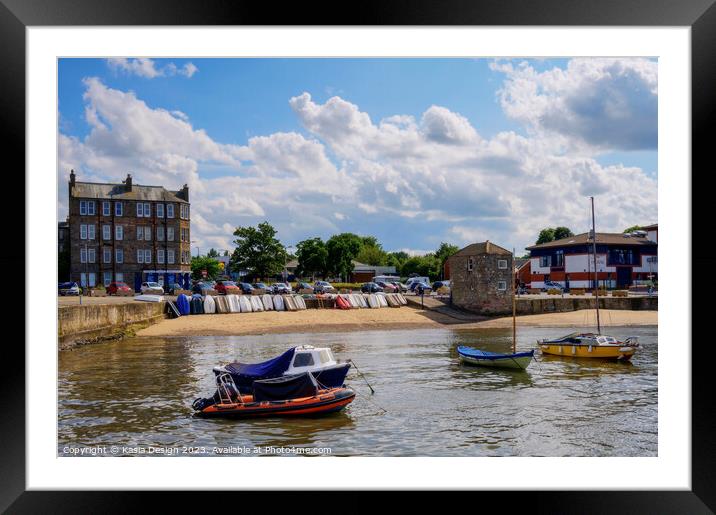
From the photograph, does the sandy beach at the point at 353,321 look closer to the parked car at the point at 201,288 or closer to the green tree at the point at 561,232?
the parked car at the point at 201,288

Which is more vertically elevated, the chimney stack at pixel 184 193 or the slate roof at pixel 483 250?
the chimney stack at pixel 184 193

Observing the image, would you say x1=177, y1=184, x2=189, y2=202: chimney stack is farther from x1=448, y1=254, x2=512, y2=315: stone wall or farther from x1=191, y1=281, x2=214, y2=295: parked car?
x1=448, y1=254, x2=512, y2=315: stone wall

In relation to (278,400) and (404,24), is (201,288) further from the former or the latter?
(404,24)

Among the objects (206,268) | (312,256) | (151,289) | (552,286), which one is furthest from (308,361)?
(206,268)

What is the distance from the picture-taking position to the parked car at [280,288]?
39375 millimetres

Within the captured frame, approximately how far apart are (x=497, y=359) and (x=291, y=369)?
9.05 metres

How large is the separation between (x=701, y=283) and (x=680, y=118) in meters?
2.26

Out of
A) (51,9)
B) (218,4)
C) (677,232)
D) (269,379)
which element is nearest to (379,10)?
(218,4)

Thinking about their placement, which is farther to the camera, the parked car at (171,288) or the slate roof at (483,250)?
the slate roof at (483,250)

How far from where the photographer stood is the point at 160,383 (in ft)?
54.2

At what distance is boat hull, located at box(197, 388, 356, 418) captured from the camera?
1272cm

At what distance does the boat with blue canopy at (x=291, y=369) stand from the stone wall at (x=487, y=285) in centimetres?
2490

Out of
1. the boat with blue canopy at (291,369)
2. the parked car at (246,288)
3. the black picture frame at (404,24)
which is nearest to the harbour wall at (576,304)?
the parked car at (246,288)

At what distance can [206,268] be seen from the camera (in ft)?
181
